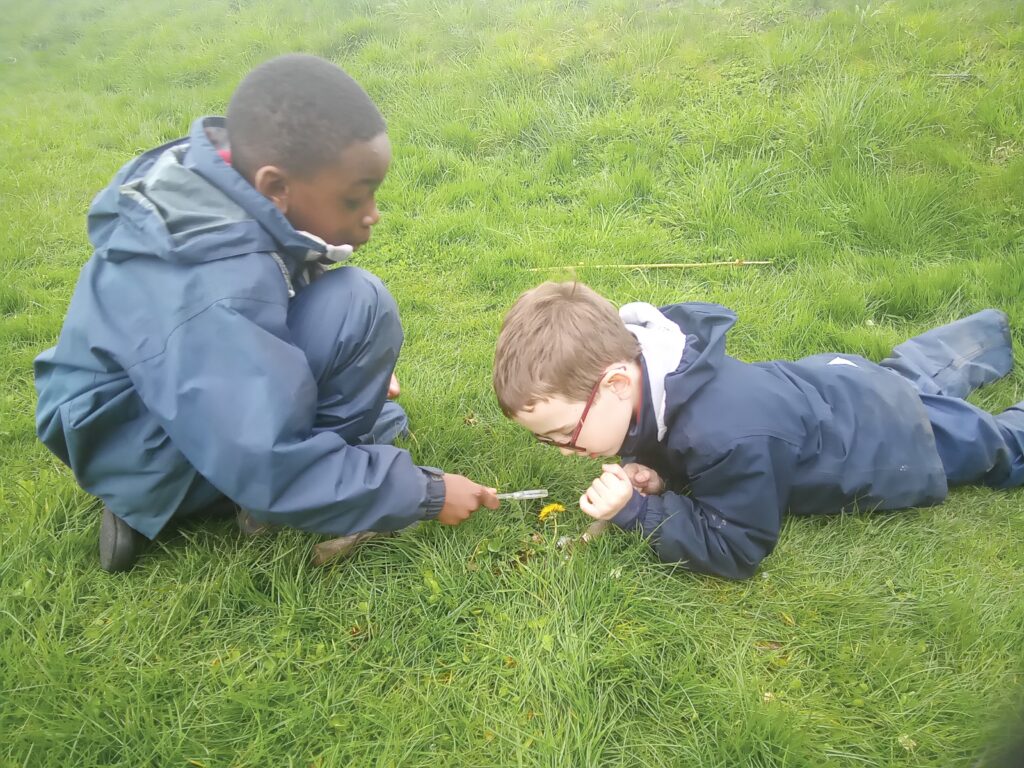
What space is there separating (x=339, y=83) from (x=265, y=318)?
0.68 m

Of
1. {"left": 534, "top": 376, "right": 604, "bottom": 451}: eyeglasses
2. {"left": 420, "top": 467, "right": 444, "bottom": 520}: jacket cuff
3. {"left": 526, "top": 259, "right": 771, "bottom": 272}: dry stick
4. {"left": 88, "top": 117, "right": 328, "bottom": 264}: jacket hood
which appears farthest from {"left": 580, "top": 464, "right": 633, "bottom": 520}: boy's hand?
{"left": 526, "top": 259, "right": 771, "bottom": 272}: dry stick

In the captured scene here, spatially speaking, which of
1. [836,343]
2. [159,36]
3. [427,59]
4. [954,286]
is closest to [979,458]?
[836,343]

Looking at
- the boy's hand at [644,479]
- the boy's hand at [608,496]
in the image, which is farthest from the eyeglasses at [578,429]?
the boy's hand at [644,479]

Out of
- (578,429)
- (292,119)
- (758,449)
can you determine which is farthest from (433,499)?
(292,119)

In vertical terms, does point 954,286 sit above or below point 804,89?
→ below

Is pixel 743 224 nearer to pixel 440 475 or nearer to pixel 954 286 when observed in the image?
pixel 954 286

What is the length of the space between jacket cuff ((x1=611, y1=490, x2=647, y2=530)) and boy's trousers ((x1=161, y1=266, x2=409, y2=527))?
0.85m

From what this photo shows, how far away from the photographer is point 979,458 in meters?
2.51

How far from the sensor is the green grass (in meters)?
1.91

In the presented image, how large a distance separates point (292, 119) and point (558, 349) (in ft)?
3.15

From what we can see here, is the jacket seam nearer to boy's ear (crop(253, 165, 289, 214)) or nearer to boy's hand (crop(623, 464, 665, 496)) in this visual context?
boy's ear (crop(253, 165, 289, 214))

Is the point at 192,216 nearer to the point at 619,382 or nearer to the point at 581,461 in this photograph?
the point at 619,382

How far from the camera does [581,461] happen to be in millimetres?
2701

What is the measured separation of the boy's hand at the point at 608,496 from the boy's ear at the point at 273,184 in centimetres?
123
